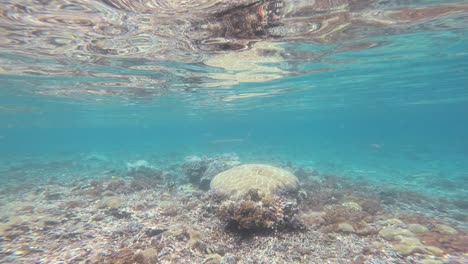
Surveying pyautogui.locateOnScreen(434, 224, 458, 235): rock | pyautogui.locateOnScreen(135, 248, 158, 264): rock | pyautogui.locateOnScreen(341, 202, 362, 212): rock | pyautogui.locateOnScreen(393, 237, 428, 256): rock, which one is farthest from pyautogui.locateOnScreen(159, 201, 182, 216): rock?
pyautogui.locateOnScreen(434, 224, 458, 235): rock

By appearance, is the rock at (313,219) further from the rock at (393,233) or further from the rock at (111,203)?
the rock at (111,203)

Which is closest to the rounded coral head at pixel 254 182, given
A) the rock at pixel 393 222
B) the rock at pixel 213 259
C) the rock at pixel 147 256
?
the rock at pixel 213 259

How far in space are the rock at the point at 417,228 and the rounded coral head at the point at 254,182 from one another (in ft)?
13.9

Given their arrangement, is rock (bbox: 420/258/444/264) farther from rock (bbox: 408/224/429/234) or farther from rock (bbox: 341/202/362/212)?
rock (bbox: 341/202/362/212)

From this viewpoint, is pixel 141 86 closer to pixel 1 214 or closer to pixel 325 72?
pixel 1 214

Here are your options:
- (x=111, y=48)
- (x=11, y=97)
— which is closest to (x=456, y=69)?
(x=111, y=48)

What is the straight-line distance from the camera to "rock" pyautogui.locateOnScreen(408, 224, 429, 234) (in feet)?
23.2

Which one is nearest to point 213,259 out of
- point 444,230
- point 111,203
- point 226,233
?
point 226,233

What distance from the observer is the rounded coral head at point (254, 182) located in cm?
934

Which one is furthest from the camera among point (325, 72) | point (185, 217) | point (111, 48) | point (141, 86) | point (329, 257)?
point (141, 86)

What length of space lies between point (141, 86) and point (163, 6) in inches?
577

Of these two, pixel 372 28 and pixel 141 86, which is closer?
pixel 372 28

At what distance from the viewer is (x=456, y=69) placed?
19.4 m

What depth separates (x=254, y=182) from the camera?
970 cm
